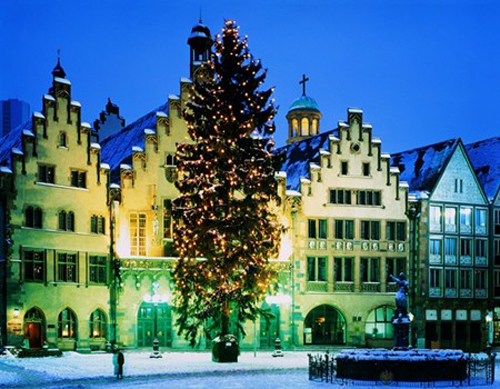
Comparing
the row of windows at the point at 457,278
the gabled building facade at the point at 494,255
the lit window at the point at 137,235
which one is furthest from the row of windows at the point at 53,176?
the gabled building facade at the point at 494,255

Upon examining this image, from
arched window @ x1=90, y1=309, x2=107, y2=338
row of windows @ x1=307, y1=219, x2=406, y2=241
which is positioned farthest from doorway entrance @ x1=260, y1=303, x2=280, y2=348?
arched window @ x1=90, y1=309, x2=107, y2=338

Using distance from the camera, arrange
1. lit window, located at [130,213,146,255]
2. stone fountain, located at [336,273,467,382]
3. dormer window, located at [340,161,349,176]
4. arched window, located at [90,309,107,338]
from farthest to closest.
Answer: dormer window, located at [340,161,349,176] → lit window, located at [130,213,146,255] → arched window, located at [90,309,107,338] → stone fountain, located at [336,273,467,382]

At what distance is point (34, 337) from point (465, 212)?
34413mm

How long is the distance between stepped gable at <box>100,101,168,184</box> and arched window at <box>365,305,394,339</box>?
21065 mm

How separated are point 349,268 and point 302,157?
34.1ft

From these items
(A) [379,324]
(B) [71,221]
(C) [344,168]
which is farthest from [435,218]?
(B) [71,221]

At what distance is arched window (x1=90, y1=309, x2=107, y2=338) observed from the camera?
198 ft

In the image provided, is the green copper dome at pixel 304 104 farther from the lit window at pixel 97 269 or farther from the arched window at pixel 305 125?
the lit window at pixel 97 269

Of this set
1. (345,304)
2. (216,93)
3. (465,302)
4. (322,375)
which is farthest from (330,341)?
(322,375)

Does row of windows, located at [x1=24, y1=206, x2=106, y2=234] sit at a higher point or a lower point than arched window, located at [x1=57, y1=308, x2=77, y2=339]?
higher

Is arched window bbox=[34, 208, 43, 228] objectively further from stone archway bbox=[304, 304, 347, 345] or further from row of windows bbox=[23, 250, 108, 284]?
stone archway bbox=[304, 304, 347, 345]

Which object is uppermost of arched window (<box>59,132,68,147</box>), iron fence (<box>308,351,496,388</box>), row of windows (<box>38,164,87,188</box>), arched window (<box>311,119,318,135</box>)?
arched window (<box>311,119,318,135</box>)

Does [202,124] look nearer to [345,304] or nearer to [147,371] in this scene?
[147,371]

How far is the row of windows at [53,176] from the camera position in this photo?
58.4 meters
